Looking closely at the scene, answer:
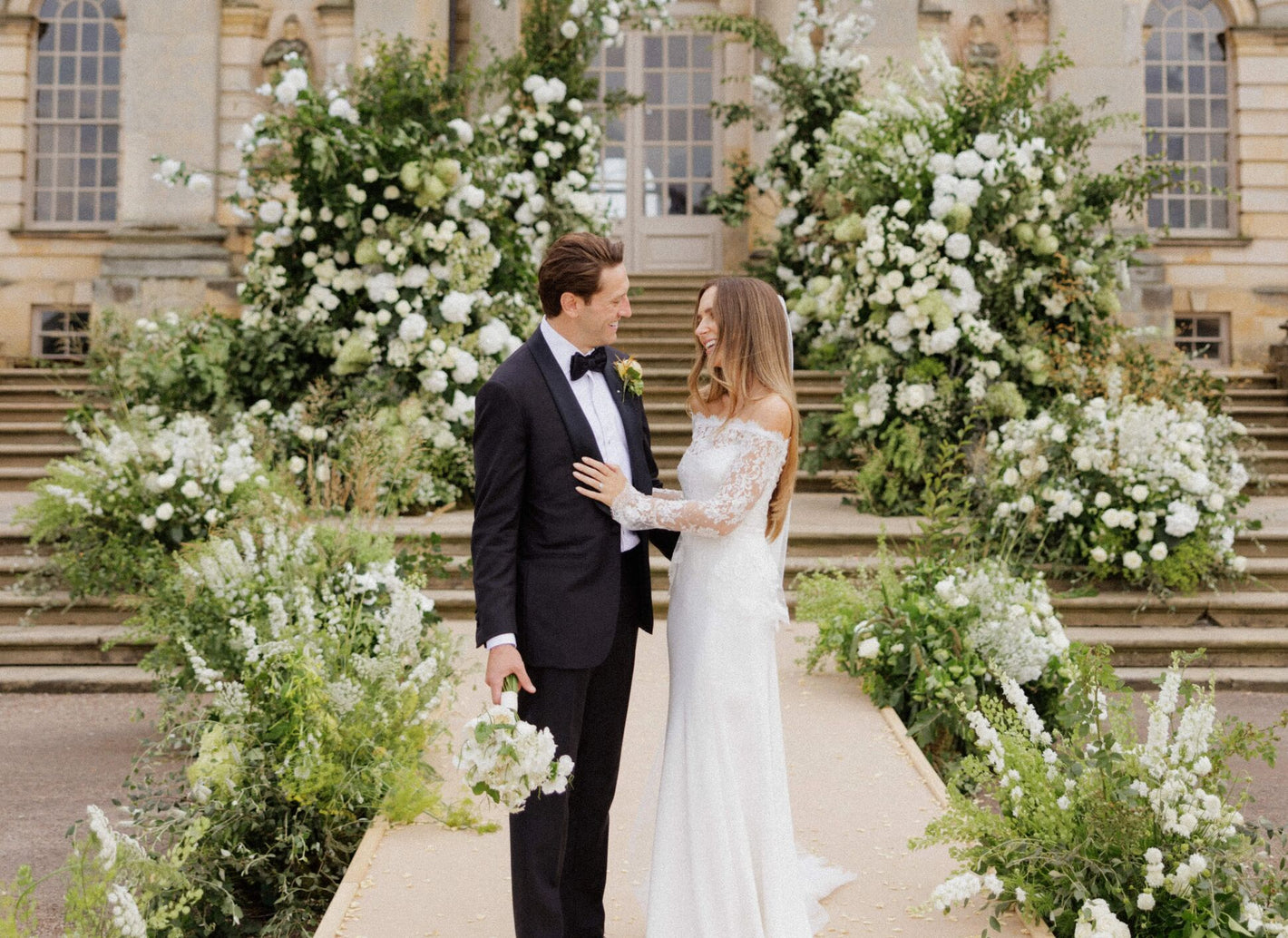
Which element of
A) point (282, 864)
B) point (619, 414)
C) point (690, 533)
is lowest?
point (282, 864)

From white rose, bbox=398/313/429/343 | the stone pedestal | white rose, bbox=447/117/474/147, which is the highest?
white rose, bbox=447/117/474/147

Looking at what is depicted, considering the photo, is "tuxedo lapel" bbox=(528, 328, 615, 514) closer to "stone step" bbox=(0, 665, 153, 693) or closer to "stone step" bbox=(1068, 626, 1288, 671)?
"stone step" bbox=(0, 665, 153, 693)

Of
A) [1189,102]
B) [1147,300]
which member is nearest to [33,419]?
[1147,300]


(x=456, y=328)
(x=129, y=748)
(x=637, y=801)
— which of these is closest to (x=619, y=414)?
(x=637, y=801)

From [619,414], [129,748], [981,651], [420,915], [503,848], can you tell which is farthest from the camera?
[129,748]

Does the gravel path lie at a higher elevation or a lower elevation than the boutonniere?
lower

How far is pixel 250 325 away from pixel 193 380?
624mm

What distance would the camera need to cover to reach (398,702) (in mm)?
4324

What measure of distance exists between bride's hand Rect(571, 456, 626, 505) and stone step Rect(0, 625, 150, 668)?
519 centimetres

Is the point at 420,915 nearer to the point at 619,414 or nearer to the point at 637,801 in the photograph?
the point at 637,801

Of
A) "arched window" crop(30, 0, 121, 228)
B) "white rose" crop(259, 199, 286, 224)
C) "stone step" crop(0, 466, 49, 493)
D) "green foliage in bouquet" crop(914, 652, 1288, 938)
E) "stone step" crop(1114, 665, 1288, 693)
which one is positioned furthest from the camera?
"arched window" crop(30, 0, 121, 228)

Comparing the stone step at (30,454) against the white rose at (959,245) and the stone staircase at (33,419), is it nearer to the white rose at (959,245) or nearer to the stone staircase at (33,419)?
the stone staircase at (33,419)

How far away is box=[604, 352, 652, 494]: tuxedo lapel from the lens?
10.3 ft

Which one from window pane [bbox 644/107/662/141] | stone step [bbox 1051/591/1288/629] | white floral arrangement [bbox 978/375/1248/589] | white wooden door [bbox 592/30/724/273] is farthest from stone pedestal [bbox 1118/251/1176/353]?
stone step [bbox 1051/591/1288/629]
